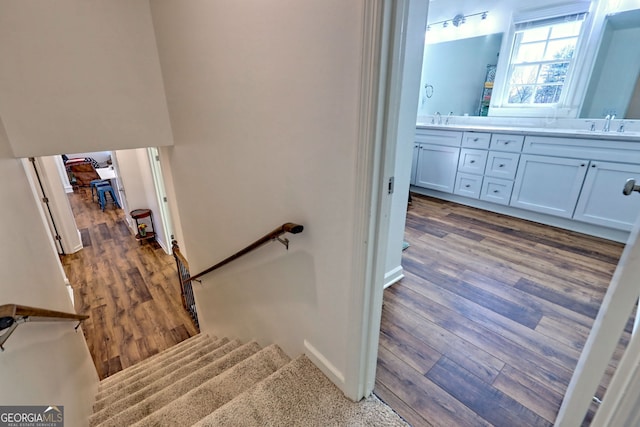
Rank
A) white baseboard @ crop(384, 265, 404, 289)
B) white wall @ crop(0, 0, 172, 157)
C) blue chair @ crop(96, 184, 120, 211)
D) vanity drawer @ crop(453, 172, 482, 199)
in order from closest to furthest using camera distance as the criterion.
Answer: white wall @ crop(0, 0, 172, 157), white baseboard @ crop(384, 265, 404, 289), vanity drawer @ crop(453, 172, 482, 199), blue chair @ crop(96, 184, 120, 211)

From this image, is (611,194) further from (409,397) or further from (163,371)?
(163,371)

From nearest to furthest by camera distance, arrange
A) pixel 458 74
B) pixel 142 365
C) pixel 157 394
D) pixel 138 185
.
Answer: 1. pixel 157 394
2. pixel 142 365
3. pixel 458 74
4. pixel 138 185

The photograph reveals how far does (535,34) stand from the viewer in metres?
3.56

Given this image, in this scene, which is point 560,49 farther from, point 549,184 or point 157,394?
point 157,394

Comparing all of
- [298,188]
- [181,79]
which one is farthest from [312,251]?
[181,79]

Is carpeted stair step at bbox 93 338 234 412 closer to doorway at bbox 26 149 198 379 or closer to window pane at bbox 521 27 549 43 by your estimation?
doorway at bbox 26 149 198 379

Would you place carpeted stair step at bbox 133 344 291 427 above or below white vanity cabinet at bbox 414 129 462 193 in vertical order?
below

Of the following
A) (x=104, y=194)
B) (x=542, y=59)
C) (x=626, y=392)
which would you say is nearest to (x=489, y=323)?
(x=626, y=392)

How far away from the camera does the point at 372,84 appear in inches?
35.8

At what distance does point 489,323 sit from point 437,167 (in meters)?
2.69

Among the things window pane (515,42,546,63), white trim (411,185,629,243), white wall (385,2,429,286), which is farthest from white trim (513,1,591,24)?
white wall (385,2,429,286)

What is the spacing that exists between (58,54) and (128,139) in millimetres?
620

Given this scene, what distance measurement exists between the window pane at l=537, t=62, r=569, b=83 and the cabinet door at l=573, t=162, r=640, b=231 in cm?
127

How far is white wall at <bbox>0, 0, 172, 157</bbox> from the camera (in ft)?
5.93
